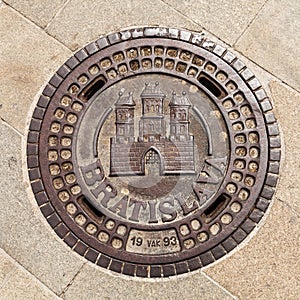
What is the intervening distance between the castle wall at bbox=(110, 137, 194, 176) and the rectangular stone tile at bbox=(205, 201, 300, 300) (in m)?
0.58

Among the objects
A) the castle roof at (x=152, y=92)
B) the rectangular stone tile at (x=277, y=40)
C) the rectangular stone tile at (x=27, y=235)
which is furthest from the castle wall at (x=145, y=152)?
the rectangular stone tile at (x=277, y=40)

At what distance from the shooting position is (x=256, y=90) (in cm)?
288

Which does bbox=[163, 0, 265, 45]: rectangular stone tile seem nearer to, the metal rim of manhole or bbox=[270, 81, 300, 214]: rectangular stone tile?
the metal rim of manhole

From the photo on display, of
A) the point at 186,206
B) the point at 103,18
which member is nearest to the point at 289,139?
the point at 186,206

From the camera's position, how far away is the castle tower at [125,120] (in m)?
2.84

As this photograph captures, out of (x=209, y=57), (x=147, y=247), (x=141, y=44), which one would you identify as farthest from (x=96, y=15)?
(x=147, y=247)

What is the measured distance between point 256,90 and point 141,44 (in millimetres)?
782

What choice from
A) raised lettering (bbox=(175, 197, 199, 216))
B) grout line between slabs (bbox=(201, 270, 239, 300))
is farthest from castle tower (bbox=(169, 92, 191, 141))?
grout line between slabs (bbox=(201, 270, 239, 300))

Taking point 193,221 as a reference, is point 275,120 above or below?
above

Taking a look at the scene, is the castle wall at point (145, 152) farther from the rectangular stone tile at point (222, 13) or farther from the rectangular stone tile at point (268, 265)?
the rectangular stone tile at point (222, 13)

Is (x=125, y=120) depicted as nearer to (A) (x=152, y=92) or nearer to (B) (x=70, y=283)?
(A) (x=152, y=92)

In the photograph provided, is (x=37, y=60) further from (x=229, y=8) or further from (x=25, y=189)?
(x=229, y=8)

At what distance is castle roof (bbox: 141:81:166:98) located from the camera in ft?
9.34

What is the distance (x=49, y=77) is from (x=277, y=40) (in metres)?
1.47
